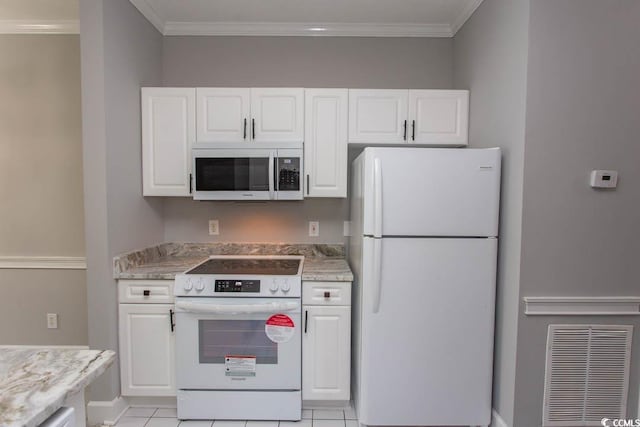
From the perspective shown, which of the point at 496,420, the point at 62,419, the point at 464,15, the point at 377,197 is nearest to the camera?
the point at 62,419

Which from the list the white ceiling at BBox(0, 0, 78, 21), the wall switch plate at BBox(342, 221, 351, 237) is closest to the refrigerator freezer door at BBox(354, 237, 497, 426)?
the wall switch plate at BBox(342, 221, 351, 237)

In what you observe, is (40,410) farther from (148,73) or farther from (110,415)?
(148,73)

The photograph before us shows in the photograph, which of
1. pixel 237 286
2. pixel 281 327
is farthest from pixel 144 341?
pixel 281 327

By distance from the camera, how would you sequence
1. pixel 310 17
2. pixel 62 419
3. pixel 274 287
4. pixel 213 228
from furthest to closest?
pixel 213 228 < pixel 310 17 < pixel 274 287 < pixel 62 419

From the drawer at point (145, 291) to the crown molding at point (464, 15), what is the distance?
2.77m

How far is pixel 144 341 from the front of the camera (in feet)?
6.56

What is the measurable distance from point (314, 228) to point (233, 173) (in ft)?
2.75

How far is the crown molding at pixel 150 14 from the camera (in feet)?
7.16

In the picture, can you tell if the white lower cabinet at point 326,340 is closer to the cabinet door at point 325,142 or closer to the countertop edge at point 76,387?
the cabinet door at point 325,142

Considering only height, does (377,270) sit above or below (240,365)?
above

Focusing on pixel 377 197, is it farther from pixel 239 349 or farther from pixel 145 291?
pixel 145 291

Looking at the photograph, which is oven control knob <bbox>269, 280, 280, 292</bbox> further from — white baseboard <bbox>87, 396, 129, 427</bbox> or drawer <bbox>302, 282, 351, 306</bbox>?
white baseboard <bbox>87, 396, 129, 427</bbox>

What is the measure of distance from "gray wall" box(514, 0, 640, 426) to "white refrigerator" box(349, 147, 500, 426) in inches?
8.4

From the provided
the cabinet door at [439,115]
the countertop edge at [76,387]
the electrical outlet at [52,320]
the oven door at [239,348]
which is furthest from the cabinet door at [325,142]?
the electrical outlet at [52,320]
